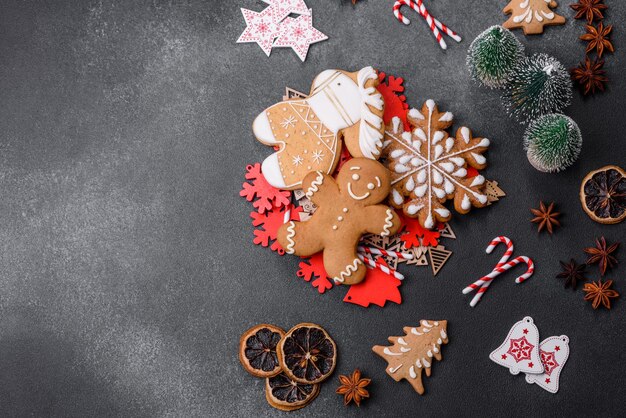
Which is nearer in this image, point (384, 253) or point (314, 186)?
point (314, 186)

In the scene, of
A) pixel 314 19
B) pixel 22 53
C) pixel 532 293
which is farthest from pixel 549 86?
pixel 22 53

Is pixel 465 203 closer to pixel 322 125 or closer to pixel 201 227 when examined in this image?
pixel 322 125

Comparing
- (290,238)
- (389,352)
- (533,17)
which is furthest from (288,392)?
(533,17)

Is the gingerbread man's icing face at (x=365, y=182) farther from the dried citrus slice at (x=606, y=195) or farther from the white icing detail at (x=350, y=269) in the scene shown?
the dried citrus slice at (x=606, y=195)

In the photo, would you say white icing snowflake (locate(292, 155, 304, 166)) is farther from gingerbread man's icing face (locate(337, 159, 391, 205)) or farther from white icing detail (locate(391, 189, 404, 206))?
white icing detail (locate(391, 189, 404, 206))

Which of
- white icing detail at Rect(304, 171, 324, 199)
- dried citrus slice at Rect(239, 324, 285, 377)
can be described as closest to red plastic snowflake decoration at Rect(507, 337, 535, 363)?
dried citrus slice at Rect(239, 324, 285, 377)

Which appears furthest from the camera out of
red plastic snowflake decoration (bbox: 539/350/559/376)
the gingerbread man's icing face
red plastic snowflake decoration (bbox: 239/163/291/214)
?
red plastic snowflake decoration (bbox: 239/163/291/214)
